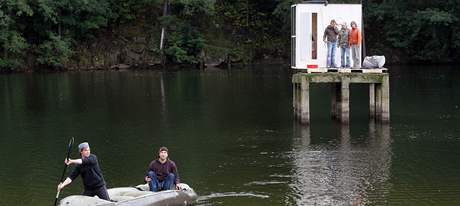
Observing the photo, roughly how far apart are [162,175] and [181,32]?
59.2 metres

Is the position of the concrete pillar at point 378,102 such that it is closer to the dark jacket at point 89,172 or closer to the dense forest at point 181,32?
the dark jacket at point 89,172

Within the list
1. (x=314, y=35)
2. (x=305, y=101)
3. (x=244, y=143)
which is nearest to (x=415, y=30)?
(x=314, y=35)

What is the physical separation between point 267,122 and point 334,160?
931 centimetres

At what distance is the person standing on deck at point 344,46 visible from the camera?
34.0 m

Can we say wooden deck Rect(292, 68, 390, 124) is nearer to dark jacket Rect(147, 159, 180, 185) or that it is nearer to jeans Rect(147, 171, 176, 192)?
dark jacket Rect(147, 159, 180, 185)

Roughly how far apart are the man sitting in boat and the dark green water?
3.26ft

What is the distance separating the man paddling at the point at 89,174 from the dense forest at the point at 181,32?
54.5 metres

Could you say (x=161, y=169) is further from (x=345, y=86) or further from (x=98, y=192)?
(x=345, y=86)

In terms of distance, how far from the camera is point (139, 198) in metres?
19.1

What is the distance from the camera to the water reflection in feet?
69.3

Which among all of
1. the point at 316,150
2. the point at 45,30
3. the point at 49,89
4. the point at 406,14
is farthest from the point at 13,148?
the point at 406,14

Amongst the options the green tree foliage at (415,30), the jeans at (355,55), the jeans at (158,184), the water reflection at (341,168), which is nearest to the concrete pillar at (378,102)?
the jeans at (355,55)

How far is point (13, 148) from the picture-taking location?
95.1ft

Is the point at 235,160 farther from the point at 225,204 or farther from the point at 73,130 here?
the point at 73,130
